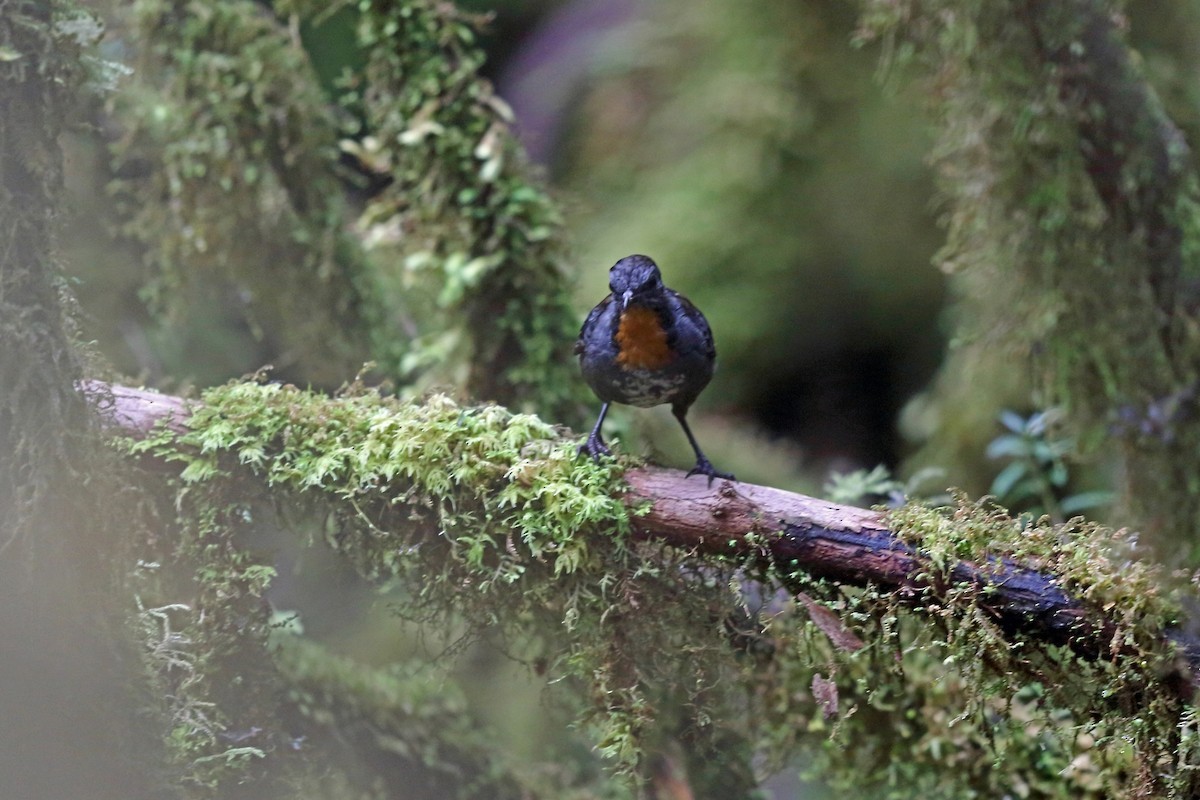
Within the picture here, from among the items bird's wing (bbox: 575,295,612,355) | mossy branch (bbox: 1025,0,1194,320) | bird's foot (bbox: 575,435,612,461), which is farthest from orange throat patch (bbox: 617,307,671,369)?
mossy branch (bbox: 1025,0,1194,320)

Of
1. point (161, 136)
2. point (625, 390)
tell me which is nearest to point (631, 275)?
point (625, 390)

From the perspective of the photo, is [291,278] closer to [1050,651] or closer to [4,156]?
[4,156]

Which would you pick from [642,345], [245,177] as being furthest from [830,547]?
[245,177]

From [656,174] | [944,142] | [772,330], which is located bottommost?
[944,142]

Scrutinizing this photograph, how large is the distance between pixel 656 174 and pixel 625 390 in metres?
3.67

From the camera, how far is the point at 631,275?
95.3 inches

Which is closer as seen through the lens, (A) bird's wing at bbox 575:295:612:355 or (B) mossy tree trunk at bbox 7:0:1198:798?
(B) mossy tree trunk at bbox 7:0:1198:798

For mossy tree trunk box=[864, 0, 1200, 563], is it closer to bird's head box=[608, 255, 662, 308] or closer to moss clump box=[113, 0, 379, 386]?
bird's head box=[608, 255, 662, 308]

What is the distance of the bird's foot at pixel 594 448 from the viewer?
2.25 metres

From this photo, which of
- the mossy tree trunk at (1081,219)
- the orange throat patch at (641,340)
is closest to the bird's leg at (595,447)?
the orange throat patch at (641,340)

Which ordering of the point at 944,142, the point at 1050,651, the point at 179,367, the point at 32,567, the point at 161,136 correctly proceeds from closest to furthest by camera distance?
the point at 32,567
the point at 1050,651
the point at 944,142
the point at 161,136
the point at 179,367

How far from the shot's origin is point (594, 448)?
90.8 inches

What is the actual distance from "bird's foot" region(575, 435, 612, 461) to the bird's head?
1.15 feet

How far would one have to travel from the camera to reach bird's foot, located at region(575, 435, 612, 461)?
2248mm
